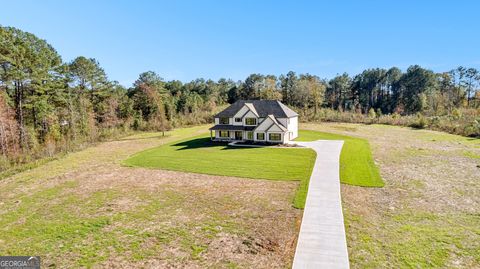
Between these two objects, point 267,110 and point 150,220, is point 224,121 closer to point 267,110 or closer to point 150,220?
point 267,110

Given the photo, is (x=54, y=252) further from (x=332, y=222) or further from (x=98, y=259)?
(x=332, y=222)

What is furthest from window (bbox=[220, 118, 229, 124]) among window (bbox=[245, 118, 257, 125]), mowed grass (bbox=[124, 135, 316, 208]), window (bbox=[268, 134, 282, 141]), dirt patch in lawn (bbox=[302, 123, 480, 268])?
dirt patch in lawn (bbox=[302, 123, 480, 268])

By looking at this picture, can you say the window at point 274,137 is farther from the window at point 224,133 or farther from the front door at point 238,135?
the window at point 224,133

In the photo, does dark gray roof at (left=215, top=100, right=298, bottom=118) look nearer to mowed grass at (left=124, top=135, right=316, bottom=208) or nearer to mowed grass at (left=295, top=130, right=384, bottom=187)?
mowed grass at (left=124, top=135, right=316, bottom=208)

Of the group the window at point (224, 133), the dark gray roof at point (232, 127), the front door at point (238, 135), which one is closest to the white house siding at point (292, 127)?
the dark gray roof at point (232, 127)

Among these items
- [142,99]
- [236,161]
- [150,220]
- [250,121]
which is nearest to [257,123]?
[250,121]

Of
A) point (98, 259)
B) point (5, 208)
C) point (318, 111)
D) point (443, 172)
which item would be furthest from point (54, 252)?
point (318, 111)

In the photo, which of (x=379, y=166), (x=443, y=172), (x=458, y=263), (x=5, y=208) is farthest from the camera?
(x=379, y=166)
